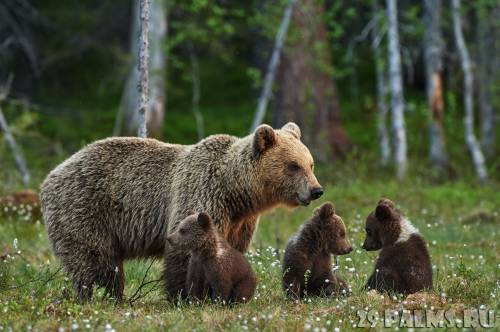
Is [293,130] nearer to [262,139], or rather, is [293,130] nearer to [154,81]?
[262,139]

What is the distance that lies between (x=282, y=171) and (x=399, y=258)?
4.67ft

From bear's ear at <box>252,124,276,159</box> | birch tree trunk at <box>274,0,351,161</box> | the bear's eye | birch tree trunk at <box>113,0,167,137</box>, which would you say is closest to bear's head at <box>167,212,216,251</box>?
bear's ear at <box>252,124,276,159</box>

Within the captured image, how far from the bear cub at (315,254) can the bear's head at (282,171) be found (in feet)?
1.09

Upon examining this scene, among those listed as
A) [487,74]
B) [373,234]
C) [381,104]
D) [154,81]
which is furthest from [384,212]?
[487,74]

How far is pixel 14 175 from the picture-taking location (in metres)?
16.8

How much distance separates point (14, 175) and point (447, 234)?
8497 millimetres

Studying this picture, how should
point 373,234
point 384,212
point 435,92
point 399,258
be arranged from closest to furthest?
point 399,258 < point 384,212 < point 373,234 < point 435,92

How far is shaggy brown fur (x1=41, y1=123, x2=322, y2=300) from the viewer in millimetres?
8438

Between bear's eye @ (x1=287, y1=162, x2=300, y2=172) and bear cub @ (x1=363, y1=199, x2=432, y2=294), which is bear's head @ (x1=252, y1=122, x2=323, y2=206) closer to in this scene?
bear's eye @ (x1=287, y1=162, x2=300, y2=172)

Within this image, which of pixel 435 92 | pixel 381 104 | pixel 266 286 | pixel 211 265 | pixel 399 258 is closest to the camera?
pixel 211 265

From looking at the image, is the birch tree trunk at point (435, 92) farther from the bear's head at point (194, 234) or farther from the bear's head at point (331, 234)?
the bear's head at point (194, 234)

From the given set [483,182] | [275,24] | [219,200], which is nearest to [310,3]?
[275,24]

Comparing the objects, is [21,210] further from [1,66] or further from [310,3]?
[1,66]

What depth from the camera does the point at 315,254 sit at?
820cm
